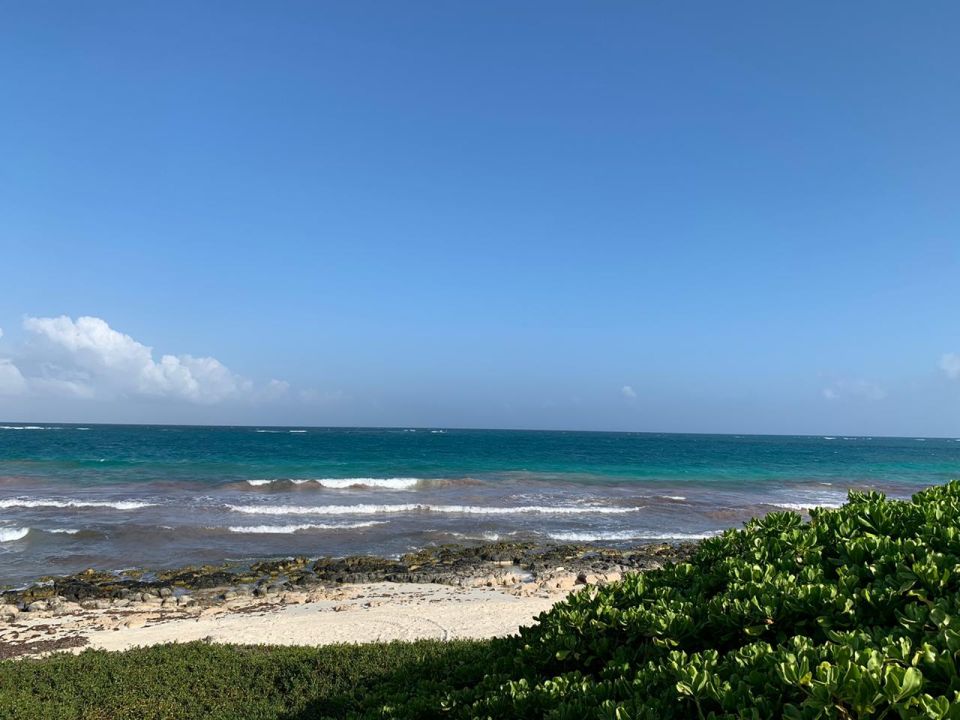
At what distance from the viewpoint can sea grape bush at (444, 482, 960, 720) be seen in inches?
93.1

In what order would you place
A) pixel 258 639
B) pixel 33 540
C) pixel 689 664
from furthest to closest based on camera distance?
1. pixel 33 540
2. pixel 258 639
3. pixel 689 664

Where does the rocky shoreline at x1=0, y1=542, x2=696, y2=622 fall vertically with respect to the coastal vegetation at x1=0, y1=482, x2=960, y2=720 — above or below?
below

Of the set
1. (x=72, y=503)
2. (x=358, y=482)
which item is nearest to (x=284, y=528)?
(x=72, y=503)

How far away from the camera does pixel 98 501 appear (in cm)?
2859

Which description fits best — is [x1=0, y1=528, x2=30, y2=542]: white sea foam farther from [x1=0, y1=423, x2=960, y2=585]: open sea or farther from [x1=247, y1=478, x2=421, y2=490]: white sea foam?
[x1=247, y1=478, x2=421, y2=490]: white sea foam

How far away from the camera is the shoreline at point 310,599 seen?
38.4 feet

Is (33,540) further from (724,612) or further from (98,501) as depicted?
(724,612)

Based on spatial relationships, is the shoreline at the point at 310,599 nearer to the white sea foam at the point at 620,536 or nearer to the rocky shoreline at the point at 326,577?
the rocky shoreline at the point at 326,577

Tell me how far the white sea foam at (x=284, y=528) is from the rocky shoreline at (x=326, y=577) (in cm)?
481

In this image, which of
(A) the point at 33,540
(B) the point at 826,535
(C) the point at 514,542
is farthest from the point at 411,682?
(A) the point at 33,540

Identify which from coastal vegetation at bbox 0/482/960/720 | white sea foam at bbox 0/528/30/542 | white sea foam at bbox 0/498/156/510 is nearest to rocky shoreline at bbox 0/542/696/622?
white sea foam at bbox 0/528/30/542

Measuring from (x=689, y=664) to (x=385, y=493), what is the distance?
33.0 m

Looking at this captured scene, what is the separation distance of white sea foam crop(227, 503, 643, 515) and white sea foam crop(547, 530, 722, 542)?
4.71 meters

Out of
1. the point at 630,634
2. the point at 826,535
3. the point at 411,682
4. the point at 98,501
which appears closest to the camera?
the point at 630,634
